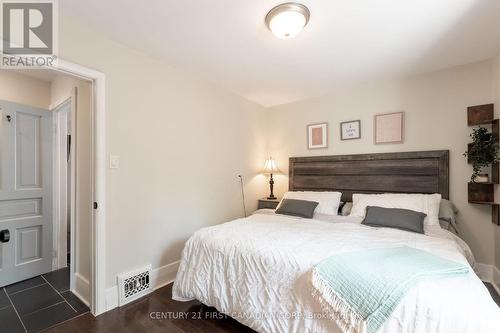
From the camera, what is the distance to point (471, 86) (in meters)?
2.56

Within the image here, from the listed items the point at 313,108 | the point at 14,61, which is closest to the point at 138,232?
the point at 14,61

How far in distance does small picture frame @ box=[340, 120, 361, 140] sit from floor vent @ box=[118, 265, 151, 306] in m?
2.93

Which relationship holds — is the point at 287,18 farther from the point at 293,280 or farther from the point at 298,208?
→ the point at 298,208

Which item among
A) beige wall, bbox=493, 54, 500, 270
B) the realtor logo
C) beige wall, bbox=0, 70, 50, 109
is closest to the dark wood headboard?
beige wall, bbox=493, 54, 500, 270

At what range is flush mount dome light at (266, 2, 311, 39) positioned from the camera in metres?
1.67

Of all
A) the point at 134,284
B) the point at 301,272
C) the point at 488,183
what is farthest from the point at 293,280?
the point at 488,183

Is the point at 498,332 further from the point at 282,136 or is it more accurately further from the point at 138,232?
the point at 282,136

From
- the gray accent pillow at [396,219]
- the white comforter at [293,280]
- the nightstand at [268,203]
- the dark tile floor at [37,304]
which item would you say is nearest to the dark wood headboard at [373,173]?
the nightstand at [268,203]

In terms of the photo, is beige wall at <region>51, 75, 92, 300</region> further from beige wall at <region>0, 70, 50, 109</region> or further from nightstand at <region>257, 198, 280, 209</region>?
nightstand at <region>257, 198, 280, 209</region>

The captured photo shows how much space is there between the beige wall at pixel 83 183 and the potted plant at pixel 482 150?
12.2 ft

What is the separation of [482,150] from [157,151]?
3.24 m

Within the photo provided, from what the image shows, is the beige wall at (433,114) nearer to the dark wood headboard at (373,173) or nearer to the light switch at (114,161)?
the dark wood headboard at (373,173)

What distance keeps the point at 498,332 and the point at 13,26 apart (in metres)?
3.13

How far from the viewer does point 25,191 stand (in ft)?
8.72
